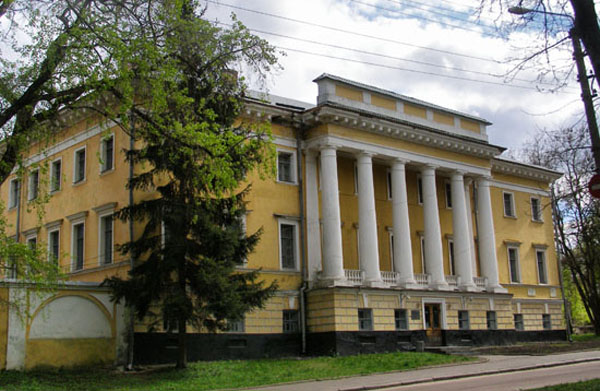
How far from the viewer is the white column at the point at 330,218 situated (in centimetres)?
2964

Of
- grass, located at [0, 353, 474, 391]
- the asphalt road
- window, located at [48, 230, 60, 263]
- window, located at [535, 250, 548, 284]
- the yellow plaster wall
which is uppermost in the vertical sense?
window, located at [48, 230, 60, 263]

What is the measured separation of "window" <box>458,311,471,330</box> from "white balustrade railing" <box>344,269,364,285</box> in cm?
642

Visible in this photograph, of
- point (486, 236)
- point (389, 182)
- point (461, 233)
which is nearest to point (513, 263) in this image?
point (486, 236)

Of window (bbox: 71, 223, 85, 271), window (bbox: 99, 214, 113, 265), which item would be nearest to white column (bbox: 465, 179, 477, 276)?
window (bbox: 99, 214, 113, 265)

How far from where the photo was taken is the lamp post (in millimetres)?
10062

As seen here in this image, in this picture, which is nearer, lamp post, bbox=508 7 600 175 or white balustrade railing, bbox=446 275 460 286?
lamp post, bbox=508 7 600 175

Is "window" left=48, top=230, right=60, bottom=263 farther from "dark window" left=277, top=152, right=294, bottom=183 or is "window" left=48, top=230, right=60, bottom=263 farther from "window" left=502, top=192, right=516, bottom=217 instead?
"window" left=502, top=192, right=516, bottom=217

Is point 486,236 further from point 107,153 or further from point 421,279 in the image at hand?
point 107,153

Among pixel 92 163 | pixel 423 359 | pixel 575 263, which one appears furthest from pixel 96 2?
pixel 575 263

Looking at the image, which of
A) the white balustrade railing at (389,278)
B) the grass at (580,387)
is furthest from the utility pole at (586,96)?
the white balustrade railing at (389,278)

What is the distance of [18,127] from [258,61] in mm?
5982

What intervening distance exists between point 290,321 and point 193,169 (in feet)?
49.7

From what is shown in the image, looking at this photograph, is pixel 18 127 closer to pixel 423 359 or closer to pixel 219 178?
pixel 219 178

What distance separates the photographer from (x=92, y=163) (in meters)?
29.3
